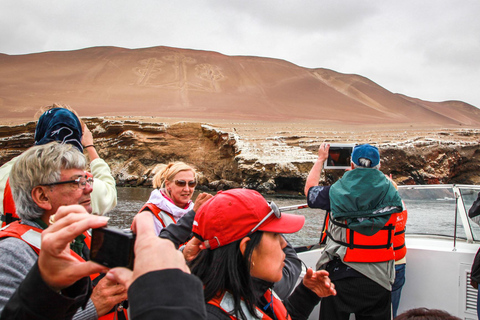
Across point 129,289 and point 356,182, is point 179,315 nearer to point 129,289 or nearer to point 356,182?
point 129,289

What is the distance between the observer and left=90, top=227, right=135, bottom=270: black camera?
2.58ft

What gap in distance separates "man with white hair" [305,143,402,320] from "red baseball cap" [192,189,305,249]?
1.03 m

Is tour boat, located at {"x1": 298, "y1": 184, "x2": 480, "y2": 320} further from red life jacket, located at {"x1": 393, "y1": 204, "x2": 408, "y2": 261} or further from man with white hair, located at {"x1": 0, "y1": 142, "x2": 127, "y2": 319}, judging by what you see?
man with white hair, located at {"x1": 0, "y1": 142, "x2": 127, "y2": 319}

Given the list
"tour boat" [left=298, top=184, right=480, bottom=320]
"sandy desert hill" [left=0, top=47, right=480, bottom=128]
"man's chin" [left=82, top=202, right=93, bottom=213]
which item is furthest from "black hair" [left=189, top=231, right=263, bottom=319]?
"sandy desert hill" [left=0, top=47, right=480, bottom=128]

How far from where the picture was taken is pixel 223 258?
1.40m

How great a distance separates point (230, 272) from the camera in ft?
4.47

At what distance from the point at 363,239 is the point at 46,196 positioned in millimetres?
2049

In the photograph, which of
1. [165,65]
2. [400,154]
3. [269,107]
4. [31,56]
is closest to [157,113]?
[269,107]

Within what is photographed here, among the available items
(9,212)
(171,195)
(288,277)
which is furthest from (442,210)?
(9,212)

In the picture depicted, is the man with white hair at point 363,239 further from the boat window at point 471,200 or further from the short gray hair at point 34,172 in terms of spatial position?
the short gray hair at point 34,172

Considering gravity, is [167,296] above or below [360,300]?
above

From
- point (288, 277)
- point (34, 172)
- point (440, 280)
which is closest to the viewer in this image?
point (34, 172)

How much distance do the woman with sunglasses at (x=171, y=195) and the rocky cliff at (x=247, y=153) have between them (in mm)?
21942

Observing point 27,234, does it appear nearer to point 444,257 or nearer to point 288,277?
point 288,277
